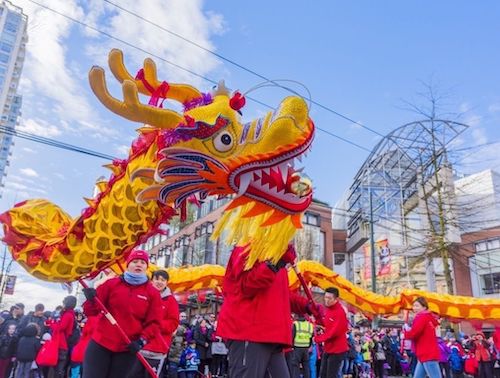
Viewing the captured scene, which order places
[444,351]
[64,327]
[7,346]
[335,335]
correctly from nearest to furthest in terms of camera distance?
[335,335] → [64,327] → [7,346] → [444,351]

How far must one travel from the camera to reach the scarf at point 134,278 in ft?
12.8

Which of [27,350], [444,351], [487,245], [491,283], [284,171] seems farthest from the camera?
[487,245]

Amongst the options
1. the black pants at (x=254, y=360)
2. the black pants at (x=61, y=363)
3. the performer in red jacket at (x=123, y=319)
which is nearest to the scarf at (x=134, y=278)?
the performer in red jacket at (x=123, y=319)

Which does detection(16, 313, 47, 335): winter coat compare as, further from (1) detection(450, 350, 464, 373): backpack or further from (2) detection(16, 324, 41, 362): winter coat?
(1) detection(450, 350, 464, 373): backpack

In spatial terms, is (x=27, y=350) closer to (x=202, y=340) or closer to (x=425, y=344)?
(x=202, y=340)

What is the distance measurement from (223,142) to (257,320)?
1.18 m

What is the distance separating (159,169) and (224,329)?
1162 millimetres

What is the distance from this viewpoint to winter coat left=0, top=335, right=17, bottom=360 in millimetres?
8062

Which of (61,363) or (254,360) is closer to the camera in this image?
(254,360)

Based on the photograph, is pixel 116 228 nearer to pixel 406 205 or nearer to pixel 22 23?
pixel 406 205

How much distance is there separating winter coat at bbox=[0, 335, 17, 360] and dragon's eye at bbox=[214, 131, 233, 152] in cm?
712

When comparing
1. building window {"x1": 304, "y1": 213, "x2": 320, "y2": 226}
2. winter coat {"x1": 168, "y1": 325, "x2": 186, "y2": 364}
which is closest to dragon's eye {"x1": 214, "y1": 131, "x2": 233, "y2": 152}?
winter coat {"x1": 168, "y1": 325, "x2": 186, "y2": 364}

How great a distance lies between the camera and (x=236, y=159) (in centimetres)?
293

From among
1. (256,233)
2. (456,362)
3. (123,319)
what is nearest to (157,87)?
(256,233)
